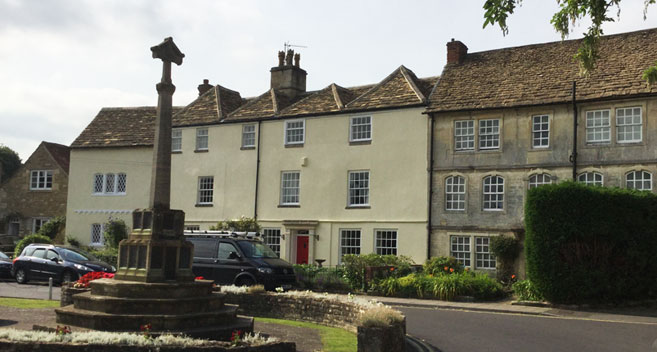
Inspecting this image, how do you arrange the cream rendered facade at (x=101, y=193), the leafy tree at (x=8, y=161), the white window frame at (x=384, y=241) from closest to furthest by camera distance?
the white window frame at (x=384, y=241) → the cream rendered facade at (x=101, y=193) → the leafy tree at (x=8, y=161)

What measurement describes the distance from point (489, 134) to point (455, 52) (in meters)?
5.50

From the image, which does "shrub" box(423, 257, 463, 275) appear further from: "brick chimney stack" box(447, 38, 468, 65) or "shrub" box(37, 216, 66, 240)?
"shrub" box(37, 216, 66, 240)

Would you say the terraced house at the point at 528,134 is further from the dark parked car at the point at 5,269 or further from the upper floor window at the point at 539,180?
the dark parked car at the point at 5,269

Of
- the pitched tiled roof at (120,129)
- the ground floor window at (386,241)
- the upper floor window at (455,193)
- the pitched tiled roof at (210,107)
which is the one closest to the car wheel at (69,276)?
the ground floor window at (386,241)

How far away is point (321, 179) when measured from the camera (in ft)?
103

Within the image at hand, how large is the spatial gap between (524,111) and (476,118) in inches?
79.7

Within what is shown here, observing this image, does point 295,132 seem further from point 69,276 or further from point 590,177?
point 590,177

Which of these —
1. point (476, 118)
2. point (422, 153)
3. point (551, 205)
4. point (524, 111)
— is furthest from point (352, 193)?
point (551, 205)

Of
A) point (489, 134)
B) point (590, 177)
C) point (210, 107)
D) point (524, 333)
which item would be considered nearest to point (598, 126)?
point (590, 177)

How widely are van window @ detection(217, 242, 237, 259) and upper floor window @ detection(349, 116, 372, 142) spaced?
36.0 ft

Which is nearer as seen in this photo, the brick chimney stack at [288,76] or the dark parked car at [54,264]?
the dark parked car at [54,264]

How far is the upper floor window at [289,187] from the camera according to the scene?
105 ft

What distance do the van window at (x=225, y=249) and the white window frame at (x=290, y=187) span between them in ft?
33.9

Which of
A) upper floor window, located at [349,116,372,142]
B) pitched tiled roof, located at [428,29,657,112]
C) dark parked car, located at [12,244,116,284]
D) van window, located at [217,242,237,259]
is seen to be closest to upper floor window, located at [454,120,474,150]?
pitched tiled roof, located at [428,29,657,112]
